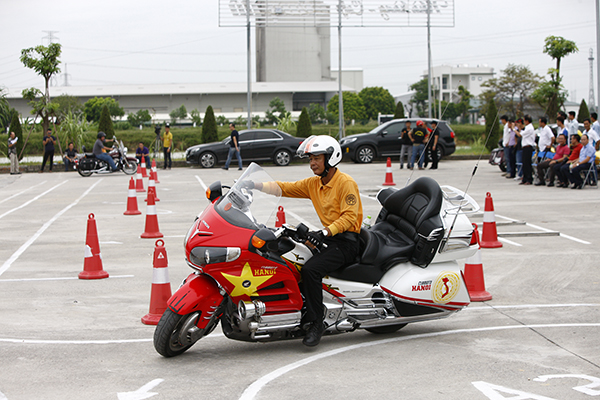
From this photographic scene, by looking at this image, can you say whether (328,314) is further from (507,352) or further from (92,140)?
(92,140)

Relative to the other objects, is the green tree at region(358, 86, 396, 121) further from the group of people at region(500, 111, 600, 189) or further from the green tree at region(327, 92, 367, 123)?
the group of people at region(500, 111, 600, 189)

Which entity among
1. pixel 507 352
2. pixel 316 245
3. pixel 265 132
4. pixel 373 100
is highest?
pixel 373 100

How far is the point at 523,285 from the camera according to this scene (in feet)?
25.7

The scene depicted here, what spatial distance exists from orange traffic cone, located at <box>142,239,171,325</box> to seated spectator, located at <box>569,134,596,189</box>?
579 inches

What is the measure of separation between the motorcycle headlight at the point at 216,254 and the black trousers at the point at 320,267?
666 millimetres

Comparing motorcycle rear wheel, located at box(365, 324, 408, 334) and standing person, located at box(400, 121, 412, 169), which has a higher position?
standing person, located at box(400, 121, 412, 169)

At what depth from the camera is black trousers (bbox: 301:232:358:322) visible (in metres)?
5.41

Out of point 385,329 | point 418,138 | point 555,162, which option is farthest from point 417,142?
point 385,329

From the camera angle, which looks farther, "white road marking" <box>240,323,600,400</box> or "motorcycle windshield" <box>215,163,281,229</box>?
"motorcycle windshield" <box>215,163,281,229</box>

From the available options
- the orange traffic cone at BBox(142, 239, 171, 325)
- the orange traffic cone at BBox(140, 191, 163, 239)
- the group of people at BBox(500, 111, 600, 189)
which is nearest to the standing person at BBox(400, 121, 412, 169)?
the group of people at BBox(500, 111, 600, 189)

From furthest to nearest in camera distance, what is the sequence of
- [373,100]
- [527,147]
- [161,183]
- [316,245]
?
1. [373,100]
2. [161,183]
3. [527,147]
4. [316,245]

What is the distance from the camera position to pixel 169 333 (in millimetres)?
5160

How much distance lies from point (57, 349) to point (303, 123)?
33112mm

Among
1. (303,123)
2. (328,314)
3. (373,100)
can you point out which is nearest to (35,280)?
(328,314)
